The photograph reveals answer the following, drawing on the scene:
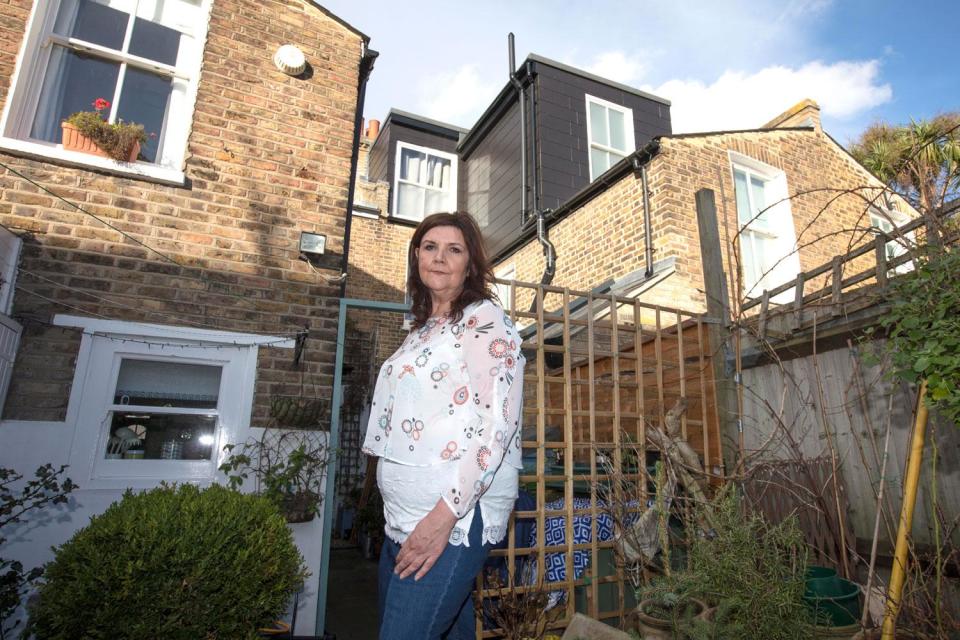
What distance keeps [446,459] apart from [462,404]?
16cm

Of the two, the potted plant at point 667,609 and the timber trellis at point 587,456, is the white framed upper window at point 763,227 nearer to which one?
the timber trellis at point 587,456

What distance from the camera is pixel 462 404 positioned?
5.13ft

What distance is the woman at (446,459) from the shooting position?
57.0 inches

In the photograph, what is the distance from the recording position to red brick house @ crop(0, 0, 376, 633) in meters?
3.66

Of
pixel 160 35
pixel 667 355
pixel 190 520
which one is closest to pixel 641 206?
pixel 667 355

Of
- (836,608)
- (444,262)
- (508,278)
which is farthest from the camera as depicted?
(508,278)

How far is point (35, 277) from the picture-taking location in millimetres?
3680

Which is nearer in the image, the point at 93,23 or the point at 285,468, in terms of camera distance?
the point at 285,468

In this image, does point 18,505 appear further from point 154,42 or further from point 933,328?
point 933,328

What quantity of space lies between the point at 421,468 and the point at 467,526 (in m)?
0.21

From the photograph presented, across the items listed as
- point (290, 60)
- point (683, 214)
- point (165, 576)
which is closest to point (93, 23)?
point (290, 60)

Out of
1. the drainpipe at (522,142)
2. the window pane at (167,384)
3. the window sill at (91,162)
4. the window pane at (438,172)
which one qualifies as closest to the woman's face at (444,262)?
the window pane at (167,384)

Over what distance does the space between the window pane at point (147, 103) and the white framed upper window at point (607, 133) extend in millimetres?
6841

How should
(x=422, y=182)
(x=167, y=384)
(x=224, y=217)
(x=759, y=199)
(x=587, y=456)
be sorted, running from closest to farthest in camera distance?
(x=167, y=384)
(x=224, y=217)
(x=587, y=456)
(x=759, y=199)
(x=422, y=182)
